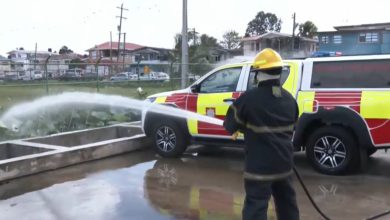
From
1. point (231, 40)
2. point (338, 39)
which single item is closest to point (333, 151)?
point (338, 39)

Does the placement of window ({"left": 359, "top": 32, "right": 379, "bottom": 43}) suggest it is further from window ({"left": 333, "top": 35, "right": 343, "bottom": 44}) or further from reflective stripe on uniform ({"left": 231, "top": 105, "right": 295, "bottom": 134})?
reflective stripe on uniform ({"left": 231, "top": 105, "right": 295, "bottom": 134})

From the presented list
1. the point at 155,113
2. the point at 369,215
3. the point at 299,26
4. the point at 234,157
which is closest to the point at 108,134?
the point at 155,113

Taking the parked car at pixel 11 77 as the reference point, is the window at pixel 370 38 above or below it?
above

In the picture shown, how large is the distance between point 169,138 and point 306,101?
2.77 metres

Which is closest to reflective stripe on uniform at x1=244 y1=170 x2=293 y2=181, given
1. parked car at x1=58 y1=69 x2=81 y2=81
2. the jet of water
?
the jet of water

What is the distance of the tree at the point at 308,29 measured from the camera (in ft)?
264

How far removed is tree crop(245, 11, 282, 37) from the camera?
120m

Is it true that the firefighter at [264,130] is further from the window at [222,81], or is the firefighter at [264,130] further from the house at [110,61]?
the house at [110,61]

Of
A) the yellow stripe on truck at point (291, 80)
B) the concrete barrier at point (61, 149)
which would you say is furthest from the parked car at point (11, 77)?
the yellow stripe on truck at point (291, 80)

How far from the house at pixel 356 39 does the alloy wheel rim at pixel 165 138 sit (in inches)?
1671

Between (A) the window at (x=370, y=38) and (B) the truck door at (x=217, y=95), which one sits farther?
(A) the window at (x=370, y=38)

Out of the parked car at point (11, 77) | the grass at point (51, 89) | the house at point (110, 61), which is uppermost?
the house at point (110, 61)

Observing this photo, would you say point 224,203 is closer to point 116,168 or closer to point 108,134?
point 116,168

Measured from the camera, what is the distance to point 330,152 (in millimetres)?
7516
